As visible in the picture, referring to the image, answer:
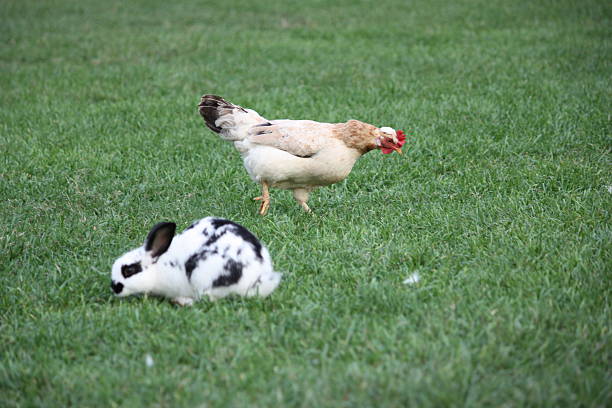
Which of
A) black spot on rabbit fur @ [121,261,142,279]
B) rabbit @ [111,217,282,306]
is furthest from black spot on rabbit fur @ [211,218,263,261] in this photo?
black spot on rabbit fur @ [121,261,142,279]

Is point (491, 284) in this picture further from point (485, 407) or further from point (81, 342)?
point (81, 342)

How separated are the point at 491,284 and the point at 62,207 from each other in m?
3.32

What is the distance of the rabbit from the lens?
11.6ft

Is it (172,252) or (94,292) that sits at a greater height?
(172,252)

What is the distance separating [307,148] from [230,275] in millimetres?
1445

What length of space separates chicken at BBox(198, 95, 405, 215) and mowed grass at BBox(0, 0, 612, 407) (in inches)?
13.3

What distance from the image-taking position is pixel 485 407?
2.70 meters

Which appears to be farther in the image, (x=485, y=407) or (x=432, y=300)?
(x=432, y=300)

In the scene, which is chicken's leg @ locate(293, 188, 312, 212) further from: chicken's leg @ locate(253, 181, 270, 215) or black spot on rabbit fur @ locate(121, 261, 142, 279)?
black spot on rabbit fur @ locate(121, 261, 142, 279)

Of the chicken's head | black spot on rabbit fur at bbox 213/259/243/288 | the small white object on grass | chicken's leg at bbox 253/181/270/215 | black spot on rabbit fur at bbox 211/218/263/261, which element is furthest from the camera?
chicken's leg at bbox 253/181/270/215

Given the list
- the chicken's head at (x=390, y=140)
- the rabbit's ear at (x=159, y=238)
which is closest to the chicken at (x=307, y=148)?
the chicken's head at (x=390, y=140)

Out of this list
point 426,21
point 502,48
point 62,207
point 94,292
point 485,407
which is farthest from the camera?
point 426,21

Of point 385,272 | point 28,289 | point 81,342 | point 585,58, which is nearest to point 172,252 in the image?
point 81,342

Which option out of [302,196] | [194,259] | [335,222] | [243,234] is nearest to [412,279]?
[243,234]
